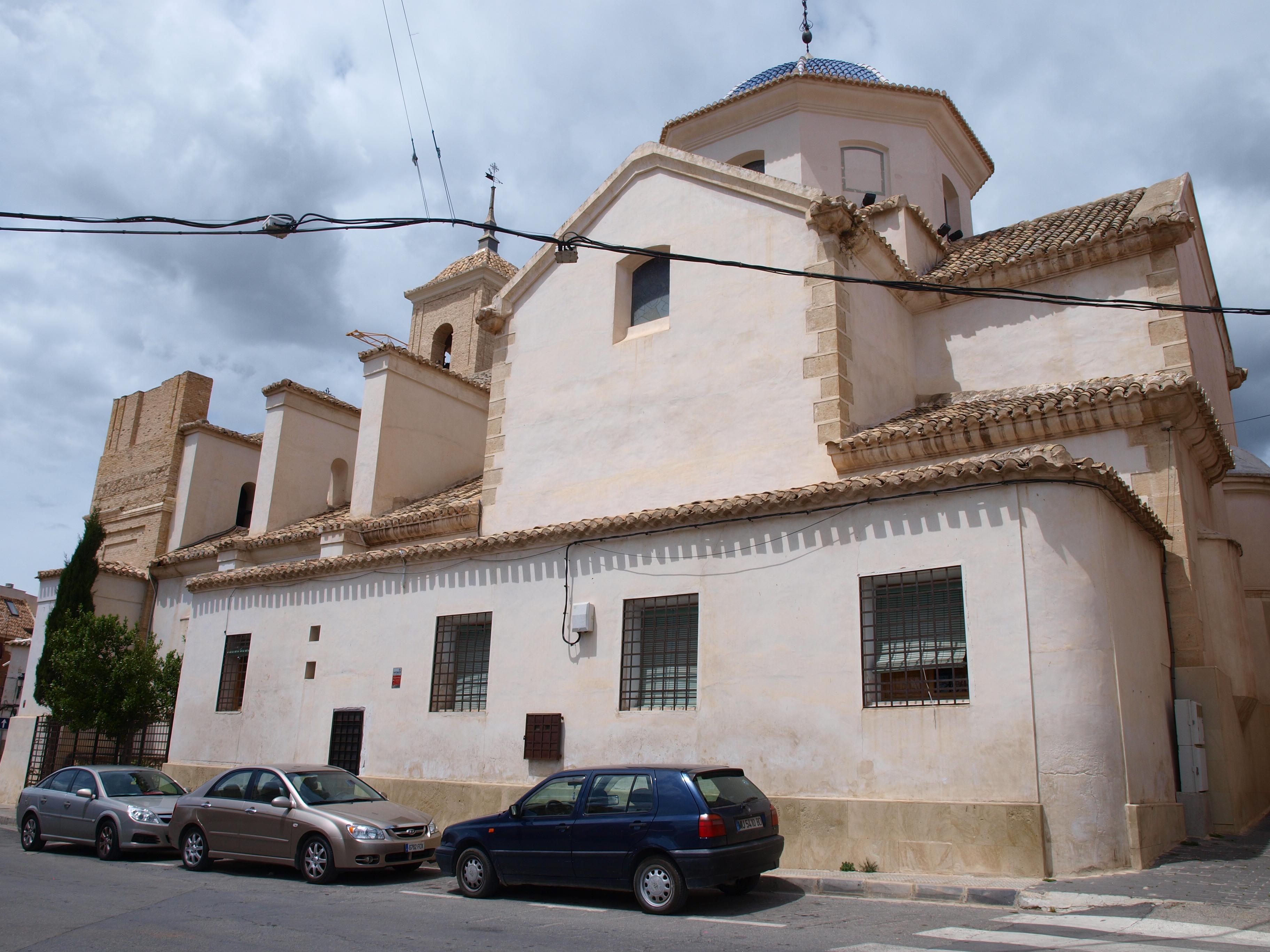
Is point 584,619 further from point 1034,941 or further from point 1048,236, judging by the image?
point 1048,236

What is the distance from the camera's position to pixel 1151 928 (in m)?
6.57

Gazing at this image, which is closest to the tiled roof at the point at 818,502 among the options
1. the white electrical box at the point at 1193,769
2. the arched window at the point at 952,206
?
Result: the white electrical box at the point at 1193,769

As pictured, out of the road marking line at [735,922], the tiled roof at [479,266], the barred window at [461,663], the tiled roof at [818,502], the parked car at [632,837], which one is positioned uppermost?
the tiled roof at [479,266]

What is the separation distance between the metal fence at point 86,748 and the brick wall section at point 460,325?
1217cm

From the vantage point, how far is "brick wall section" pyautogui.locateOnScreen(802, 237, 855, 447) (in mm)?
12828

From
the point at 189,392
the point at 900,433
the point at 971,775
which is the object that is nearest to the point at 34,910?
the point at 971,775

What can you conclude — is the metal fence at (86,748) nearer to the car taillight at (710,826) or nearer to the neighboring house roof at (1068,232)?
the car taillight at (710,826)

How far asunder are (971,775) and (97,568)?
19.2 meters

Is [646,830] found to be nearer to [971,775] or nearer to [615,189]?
[971,775]

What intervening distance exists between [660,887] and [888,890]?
2071 mm

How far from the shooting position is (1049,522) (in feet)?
29.9

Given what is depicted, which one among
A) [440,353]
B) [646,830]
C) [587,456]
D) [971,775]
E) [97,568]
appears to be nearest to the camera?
[646,830]

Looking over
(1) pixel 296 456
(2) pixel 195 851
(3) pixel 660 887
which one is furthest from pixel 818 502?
(1) pixel 296 456

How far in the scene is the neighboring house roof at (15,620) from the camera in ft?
128
